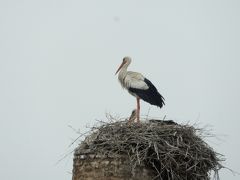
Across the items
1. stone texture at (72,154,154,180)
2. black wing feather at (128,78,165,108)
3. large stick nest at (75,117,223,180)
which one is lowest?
stone texture at (72,154,154,180)

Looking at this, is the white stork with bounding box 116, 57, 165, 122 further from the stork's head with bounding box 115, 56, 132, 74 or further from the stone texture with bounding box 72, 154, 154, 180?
the stone texture with bounding box 72, 154, 154, 180

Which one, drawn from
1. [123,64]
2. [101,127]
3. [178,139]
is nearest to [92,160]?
[101,127]

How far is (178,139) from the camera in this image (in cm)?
912

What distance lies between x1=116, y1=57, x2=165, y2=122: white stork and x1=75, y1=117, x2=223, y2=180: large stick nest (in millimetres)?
1736

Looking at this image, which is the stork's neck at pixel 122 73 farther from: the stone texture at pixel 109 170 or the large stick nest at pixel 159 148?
the stone texture at pixel 109 170

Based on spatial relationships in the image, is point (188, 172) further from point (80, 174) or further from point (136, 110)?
point (136, 110)

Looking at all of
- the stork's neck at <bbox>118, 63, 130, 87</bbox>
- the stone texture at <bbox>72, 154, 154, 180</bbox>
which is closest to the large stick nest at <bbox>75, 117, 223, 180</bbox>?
the stone texture at <bbox>72, 154, 154, 180</bbox>

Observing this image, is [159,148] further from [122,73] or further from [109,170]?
[122,73]

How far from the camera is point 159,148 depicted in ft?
28.8

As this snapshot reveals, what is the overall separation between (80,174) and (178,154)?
178cm

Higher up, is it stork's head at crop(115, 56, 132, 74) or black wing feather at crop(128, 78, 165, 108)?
stork's head at crop(115, 56, 132, 74)

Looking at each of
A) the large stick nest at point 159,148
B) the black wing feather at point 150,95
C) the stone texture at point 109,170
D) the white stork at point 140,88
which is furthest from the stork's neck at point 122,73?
the stone texture at point 109,170

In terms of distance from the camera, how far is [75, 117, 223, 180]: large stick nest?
8656 mm

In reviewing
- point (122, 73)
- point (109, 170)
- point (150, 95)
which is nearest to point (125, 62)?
point (122, 73)
